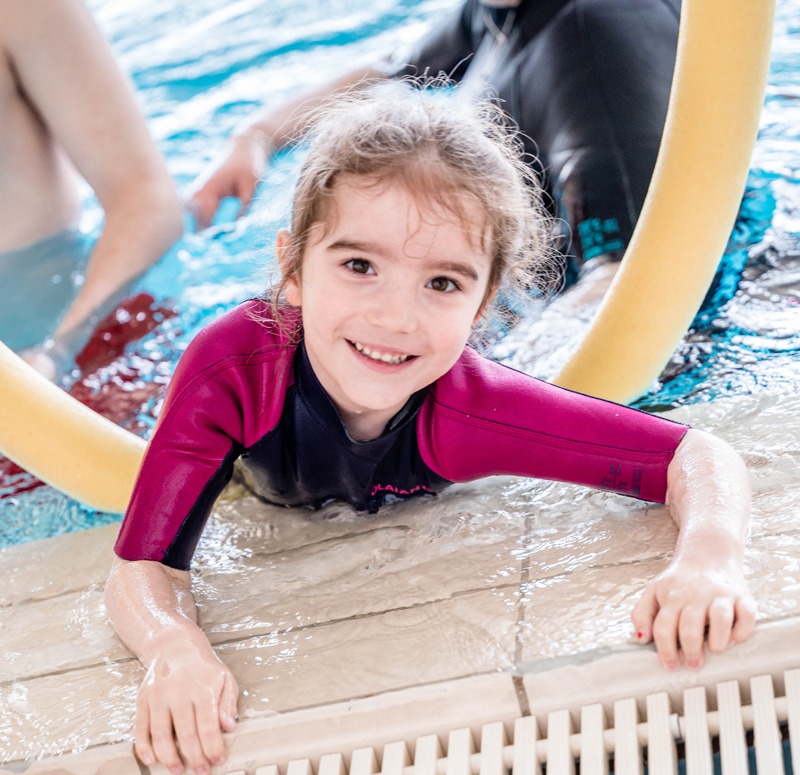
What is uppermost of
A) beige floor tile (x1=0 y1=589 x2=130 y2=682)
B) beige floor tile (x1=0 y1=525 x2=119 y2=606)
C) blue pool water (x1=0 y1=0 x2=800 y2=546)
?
beige floor tile (x1=0 y1=589 x2=130 y2=682)

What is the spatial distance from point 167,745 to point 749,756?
0.62 meters

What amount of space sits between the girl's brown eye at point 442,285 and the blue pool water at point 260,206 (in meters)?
0.29

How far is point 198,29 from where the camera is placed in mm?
4750

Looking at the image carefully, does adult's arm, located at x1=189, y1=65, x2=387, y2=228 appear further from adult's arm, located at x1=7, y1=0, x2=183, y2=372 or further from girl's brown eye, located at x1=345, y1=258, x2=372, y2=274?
girl's brown eye, located at x1=345, y1=258, x2=372, y2=274

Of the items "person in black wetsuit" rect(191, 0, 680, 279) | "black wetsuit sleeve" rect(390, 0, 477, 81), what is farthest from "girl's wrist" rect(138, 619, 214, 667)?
"black wetsuit sleeve" rect(390, 0, 477, 81)

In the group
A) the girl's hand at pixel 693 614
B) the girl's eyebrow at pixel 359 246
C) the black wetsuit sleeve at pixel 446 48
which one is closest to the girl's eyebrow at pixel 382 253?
the girl's eyebrow at pixel 359 246

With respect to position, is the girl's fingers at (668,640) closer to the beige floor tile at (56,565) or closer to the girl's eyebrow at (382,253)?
the girl's eyebrow at (382,253)

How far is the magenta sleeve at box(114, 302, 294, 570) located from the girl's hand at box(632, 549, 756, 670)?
1.90 ft

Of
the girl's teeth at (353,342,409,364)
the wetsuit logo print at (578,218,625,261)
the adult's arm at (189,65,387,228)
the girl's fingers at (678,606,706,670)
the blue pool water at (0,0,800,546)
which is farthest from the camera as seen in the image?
the adult's arm at (189,65,387,228)

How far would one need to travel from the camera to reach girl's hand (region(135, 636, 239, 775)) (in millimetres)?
1164

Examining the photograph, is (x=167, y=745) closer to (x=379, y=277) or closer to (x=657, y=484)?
(x=379, y=277)

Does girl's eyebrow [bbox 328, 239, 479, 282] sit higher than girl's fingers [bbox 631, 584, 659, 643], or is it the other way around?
girl's eyebrow [bbox 328, 239, 479, 282]

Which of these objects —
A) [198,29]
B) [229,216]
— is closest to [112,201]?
[229,216]

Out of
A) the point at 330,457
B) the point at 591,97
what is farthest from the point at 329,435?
the point at 591,97
